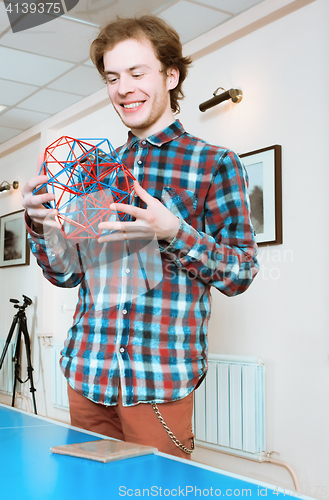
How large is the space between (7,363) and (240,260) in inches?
188

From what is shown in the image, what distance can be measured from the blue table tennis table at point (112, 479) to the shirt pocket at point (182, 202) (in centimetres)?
58

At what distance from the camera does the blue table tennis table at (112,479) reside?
2.16 feet

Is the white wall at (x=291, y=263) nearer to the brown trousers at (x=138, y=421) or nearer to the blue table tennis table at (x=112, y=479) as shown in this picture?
the brown trousers at (x=138, y=421)

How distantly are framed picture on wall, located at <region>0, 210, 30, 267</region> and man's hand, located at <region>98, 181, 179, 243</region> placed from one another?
4.41 meters

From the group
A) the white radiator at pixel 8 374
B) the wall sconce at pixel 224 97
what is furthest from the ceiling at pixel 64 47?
the white radiator at pixel 8 374

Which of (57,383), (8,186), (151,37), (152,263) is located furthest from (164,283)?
(8,186)

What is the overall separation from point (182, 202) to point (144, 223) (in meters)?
0.25

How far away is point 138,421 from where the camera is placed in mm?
1069

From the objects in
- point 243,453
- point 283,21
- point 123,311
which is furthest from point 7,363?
point 123,311

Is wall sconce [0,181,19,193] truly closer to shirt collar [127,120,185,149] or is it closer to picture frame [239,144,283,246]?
picture frame [239,144,283,246]

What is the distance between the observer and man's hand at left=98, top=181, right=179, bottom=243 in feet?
3.15

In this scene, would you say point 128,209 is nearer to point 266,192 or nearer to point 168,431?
point 168,431

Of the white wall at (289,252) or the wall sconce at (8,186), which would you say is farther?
the wall sconce at (8,186)

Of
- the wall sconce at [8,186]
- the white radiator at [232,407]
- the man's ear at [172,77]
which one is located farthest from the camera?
the wall sconce at [8,186]
